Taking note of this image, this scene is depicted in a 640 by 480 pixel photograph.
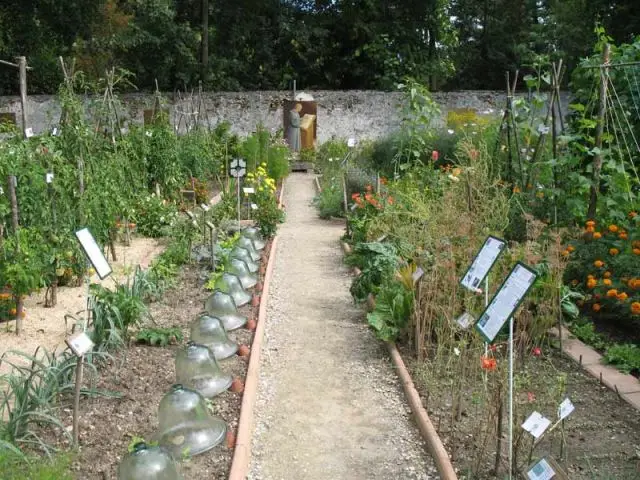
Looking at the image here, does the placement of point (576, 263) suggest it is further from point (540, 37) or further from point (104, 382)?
point (540, 37)

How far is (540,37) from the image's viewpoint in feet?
71.5

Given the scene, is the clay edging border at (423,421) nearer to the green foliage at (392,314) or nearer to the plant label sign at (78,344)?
the green foliage at (392,314)

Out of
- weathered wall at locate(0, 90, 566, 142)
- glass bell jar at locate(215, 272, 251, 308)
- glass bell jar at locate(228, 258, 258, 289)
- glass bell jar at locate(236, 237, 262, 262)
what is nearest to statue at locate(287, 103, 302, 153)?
weathered wall at locate(0, 90, 566, 142)

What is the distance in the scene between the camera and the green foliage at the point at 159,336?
5125 mm

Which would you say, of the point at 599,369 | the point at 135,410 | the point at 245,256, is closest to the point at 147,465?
the point at 135,410

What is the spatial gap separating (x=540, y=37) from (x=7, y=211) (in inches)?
778

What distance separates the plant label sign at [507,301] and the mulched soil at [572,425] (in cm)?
49

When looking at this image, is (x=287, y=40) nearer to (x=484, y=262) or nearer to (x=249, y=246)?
(x=249, y=246)

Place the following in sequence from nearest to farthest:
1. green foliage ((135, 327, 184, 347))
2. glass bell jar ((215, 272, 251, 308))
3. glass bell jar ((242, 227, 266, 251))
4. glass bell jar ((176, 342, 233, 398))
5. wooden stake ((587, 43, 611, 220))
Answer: glass bell jar ((176, 342, 233, 398)), green foliage ((135, 327, 184, 347)), wooden stake ((587, 43, 611, 220)), glass bell jar ((215, 272, 251, 308)), glass bell jar ((242, 227, 266, 251))

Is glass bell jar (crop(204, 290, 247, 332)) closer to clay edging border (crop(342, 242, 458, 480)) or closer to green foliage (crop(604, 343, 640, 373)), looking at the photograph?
clay edging border (crop(342, 242, 458, 480))

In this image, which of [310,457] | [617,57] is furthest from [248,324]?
[617,57]

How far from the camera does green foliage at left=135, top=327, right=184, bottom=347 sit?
16.8ft

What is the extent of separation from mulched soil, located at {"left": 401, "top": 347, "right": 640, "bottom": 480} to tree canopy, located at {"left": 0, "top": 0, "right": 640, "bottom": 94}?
58.6 ft

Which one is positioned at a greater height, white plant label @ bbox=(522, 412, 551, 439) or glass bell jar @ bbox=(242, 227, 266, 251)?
white plant label @ bbox=(522, 412, 551, 439)
